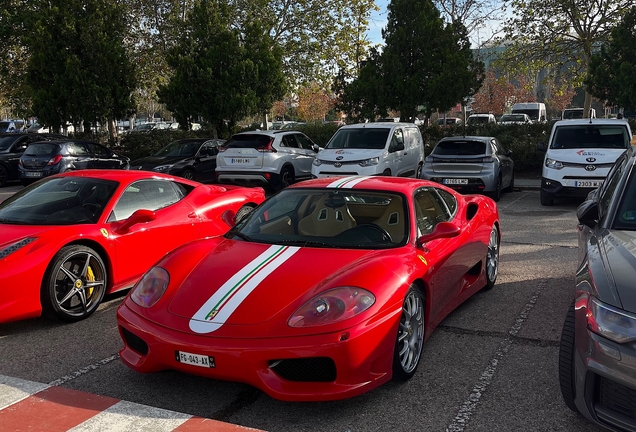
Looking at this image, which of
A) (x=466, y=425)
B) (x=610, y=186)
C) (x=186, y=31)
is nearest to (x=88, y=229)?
(x=466, y=425)

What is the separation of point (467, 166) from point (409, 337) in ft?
32.0

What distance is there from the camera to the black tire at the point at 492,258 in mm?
6155

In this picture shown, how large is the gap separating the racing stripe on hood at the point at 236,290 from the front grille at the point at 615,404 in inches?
80.5

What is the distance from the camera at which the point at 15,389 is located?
156 inches

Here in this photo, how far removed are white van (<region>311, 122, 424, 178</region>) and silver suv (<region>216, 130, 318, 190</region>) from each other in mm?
1209

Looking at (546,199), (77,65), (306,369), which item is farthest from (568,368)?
(77,65)

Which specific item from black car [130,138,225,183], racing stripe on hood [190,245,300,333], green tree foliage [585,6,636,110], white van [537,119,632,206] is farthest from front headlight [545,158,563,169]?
racing stripe on hood [190,245,300,333]

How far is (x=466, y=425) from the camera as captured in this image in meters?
3.43

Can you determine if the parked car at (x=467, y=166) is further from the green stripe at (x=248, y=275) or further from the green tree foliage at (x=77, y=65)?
the green tree foliage at (x=77, y=65)

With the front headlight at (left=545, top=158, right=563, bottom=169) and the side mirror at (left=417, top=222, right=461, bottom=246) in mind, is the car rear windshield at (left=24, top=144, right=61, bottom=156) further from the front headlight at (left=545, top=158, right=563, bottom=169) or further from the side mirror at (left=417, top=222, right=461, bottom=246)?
the side mirror at (left=417, top=222, right=461, bottom=246)

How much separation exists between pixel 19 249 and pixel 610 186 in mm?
4887

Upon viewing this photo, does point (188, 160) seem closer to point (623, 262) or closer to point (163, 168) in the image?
point (163, 168)

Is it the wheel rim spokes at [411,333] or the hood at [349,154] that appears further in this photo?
the hood at [349,154]

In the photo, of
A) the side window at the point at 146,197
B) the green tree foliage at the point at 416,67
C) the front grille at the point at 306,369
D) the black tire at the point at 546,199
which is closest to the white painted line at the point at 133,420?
the front grille at the point at 306,369
